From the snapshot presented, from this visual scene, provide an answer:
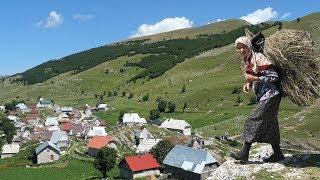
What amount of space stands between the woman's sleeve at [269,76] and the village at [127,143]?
61998mm

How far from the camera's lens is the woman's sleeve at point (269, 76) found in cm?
1736

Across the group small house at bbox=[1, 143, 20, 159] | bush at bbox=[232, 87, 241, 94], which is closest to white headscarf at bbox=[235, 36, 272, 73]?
small house at bbox=[1, 143, 20, 159]

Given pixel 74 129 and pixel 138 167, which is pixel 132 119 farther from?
pixel 138 167

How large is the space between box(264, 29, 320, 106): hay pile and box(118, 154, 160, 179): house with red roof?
233 ft

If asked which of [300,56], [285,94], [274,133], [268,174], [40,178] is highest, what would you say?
[300,56]

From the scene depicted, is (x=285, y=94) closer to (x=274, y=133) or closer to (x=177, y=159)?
(x=274, y=133)

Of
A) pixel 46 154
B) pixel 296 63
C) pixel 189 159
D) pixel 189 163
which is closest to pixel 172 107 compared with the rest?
pixel 46 154

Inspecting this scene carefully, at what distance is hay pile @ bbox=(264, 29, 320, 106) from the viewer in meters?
17.2

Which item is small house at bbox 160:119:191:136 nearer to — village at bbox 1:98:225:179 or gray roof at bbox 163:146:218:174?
village at bbox 1:98:225:179

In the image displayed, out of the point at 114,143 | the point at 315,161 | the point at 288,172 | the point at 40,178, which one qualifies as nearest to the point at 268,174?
the point at 288,172

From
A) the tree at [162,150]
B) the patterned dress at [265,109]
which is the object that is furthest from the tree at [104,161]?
the patterned dress at [265,109]

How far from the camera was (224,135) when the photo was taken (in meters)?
106

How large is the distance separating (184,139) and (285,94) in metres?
88.7

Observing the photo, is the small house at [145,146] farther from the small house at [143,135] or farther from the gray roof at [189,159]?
the gray roof at [189,159]
